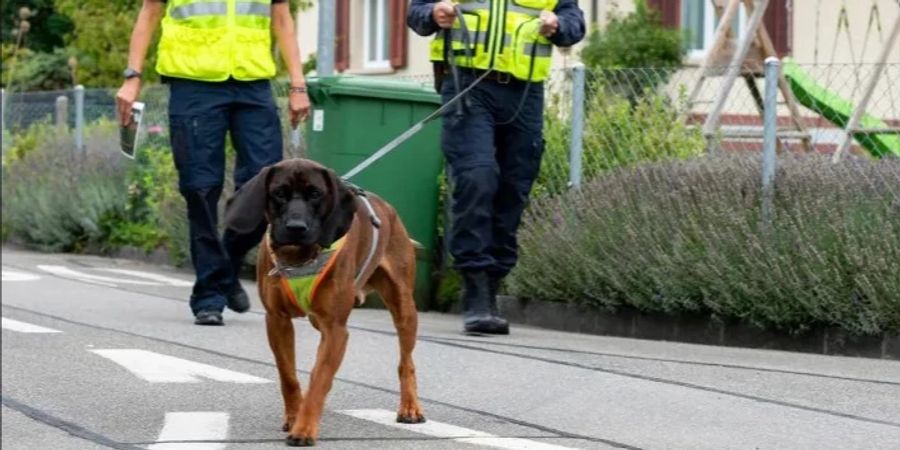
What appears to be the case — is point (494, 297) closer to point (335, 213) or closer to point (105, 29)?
point (335, 213)

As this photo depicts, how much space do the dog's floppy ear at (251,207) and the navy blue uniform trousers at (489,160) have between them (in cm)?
339

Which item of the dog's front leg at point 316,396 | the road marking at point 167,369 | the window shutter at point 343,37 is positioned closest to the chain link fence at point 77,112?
the road marking at point 167,369

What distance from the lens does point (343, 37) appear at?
29984mm

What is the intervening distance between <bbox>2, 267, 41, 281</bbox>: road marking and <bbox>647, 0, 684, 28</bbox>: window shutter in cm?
910

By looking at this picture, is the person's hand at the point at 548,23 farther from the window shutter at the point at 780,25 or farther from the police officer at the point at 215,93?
the window shutter at the point at 780,25

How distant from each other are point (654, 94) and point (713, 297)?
1.99 meters

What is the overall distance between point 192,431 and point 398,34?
70.8 ft

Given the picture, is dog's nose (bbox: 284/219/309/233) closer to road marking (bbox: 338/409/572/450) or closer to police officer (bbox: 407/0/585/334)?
road marking (bbox: 338/409/572/450)

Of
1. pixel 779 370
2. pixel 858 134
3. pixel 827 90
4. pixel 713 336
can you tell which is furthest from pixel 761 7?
pixel 779 370

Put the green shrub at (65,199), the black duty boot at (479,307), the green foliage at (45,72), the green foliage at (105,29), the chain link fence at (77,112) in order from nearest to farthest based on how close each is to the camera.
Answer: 1. the black duty boot at (479,307)
2. the chain link fence at (77,112)
3. the green shrub at (65,199)
4. the green foliage at (105,29)
5. the green foliage at (45,72)

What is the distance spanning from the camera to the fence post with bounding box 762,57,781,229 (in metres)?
10.1

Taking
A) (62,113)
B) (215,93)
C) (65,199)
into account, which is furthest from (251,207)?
(62,113)

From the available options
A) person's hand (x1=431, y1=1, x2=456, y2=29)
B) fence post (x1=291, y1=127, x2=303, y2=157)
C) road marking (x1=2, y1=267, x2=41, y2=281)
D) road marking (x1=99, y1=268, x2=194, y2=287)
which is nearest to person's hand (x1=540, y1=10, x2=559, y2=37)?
person's hand (x1=431, y1=1, x2=456, y2=29)

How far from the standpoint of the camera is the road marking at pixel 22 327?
33.6 ft
